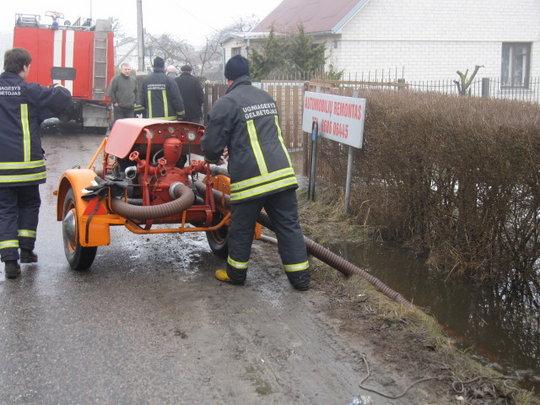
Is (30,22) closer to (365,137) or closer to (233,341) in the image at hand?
(365,137)

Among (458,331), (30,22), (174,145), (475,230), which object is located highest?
(30,22)

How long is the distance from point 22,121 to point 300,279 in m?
2.71

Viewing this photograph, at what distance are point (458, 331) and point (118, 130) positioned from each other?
11.1ft

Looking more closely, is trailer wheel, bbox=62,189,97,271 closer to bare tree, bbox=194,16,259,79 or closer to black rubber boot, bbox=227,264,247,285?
black rubber boot, bbox=227,264,247,285

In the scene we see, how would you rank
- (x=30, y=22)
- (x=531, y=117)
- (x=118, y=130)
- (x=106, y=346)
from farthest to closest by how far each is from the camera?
(x=30, y=22) → (x=118, y=130) → (x=531, y=117) → (x=106, y=346)

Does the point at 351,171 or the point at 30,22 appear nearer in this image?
the point at 351,171

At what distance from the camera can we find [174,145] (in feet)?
18.9

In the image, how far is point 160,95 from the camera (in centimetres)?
1167

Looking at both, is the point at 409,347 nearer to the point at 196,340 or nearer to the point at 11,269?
the point at 196,340

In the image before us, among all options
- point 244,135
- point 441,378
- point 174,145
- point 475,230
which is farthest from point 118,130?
point 441,378

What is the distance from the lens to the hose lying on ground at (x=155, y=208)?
5387 millimetres

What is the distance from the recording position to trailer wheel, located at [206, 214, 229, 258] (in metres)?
6.46

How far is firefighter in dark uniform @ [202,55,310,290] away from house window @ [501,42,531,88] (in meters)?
22.4

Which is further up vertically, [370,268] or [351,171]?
[351,171]
